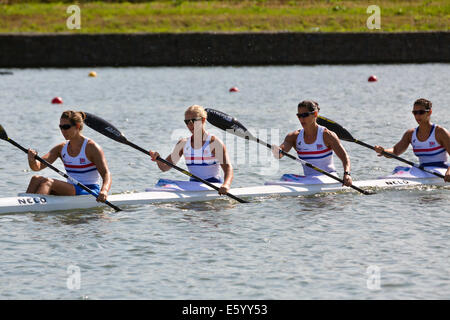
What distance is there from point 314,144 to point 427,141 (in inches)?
75.4

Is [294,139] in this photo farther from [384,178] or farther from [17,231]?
[17,231]

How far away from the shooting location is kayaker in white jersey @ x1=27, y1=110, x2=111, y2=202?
12133 mm

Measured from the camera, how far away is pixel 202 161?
43.6 ft

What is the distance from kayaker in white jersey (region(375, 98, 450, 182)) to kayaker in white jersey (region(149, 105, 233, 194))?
2666 mm

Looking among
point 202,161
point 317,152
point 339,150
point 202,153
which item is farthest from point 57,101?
point 339,150

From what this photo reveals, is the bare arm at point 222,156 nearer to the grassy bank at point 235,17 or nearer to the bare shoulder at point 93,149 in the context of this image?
the bare shoulder at point 93,149

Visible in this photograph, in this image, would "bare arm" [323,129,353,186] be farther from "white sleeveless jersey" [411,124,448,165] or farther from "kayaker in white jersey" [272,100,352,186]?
"white sleeveless jersey" [411,124,448,165]

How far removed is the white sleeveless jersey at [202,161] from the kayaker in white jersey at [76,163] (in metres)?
1.34

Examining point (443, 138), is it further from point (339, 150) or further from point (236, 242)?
point (236, 242)

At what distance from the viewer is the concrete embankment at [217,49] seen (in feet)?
138

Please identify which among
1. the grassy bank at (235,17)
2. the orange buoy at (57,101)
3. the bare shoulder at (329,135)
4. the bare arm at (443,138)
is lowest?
the orange buoy at (57,101)

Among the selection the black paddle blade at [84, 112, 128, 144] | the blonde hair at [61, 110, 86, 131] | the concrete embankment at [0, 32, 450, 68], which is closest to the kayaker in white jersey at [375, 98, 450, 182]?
the black paddle blade at [84, 112, 128, 144]

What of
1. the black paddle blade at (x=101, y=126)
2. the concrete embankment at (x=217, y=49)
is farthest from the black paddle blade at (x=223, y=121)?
the concrete embankment at (x=217, y=49)
